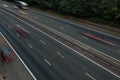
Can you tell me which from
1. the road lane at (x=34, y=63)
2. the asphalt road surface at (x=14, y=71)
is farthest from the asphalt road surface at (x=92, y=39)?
the asphalt road surface at (x=14, y=71)

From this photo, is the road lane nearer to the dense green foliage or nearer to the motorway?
the motorway

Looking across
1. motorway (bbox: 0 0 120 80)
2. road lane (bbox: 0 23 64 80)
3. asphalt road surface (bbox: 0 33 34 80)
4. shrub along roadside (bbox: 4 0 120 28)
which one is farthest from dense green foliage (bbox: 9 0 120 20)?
asphalt road surface (bbox: 0 33 34 80)

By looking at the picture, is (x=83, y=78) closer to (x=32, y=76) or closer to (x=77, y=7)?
(x=32, y=76)

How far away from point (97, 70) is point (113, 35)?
52.3 feet

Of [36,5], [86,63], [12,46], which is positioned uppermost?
[86,63]

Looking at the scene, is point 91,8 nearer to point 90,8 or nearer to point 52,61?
point 90,8

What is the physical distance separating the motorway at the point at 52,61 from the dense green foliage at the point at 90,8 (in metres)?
16.9

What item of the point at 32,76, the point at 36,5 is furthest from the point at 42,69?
the point at 36,5

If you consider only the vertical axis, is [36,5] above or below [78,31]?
below

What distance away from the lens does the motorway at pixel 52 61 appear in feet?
69.5

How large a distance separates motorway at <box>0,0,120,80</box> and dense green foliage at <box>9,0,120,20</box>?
16.9 meters

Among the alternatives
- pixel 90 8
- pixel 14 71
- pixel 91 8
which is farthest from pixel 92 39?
pixel 14 71

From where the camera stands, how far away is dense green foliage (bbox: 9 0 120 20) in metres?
42.3

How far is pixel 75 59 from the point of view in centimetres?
2539
